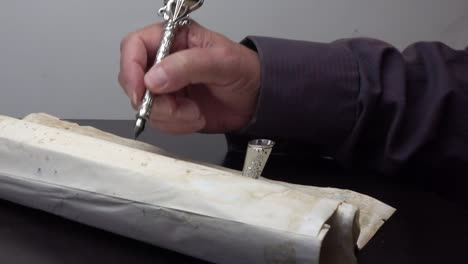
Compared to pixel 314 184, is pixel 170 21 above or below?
above

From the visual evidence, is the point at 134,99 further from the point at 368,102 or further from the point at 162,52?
the point at 368,102

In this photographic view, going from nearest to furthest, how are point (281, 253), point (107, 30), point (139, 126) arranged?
point (281, 253) < point (139, 126) < point (107, 30)

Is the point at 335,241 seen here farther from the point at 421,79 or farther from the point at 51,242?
the point at 421,79

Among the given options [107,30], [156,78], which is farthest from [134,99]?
[107,30]

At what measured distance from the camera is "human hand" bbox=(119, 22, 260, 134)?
417 mm

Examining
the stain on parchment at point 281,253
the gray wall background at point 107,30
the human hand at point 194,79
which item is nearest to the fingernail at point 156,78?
the human hand at point 194,79

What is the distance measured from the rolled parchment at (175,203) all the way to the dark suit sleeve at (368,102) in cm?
15

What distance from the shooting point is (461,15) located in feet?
3.14

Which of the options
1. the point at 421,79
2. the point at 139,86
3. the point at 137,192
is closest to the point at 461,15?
the point at 421,79

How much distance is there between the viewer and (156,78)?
0.40 m

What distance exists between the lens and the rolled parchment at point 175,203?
0.25 meters

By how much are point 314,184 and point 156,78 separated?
140 mm

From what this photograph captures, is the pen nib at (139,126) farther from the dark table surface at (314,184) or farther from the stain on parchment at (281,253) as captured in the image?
the stain on parchment at (281,253)

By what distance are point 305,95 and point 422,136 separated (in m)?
0.10
